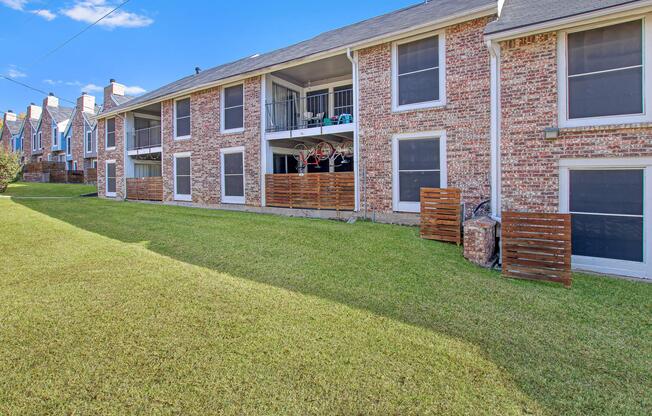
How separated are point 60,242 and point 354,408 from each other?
7572 millimetres

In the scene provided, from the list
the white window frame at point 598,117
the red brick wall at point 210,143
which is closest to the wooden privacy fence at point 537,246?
the white window frame at point 598,117

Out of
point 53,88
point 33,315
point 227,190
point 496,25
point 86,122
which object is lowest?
point 33,315

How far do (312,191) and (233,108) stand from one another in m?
5.42

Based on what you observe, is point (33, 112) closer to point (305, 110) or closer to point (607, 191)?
point (305, 110)

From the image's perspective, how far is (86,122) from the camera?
105 ft

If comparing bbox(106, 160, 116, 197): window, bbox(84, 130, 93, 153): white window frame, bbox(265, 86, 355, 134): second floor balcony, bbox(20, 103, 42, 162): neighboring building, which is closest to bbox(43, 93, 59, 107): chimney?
bbox(20, 103, 42, 162): neighboring building

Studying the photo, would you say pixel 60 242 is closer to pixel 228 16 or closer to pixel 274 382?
pixel 274 382

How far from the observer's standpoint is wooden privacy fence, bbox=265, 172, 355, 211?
35.7 feet

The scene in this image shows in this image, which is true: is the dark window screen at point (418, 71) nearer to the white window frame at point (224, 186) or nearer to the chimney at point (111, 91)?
the white window frame at point (224, 186)

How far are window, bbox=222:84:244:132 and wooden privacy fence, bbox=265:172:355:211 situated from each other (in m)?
2.88

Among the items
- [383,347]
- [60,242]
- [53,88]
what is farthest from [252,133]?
[53,88]

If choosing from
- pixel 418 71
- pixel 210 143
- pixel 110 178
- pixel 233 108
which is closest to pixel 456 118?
pixel 418 71

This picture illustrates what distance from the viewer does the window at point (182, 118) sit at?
15659 millimetres

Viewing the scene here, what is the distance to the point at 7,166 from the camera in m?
20.0
